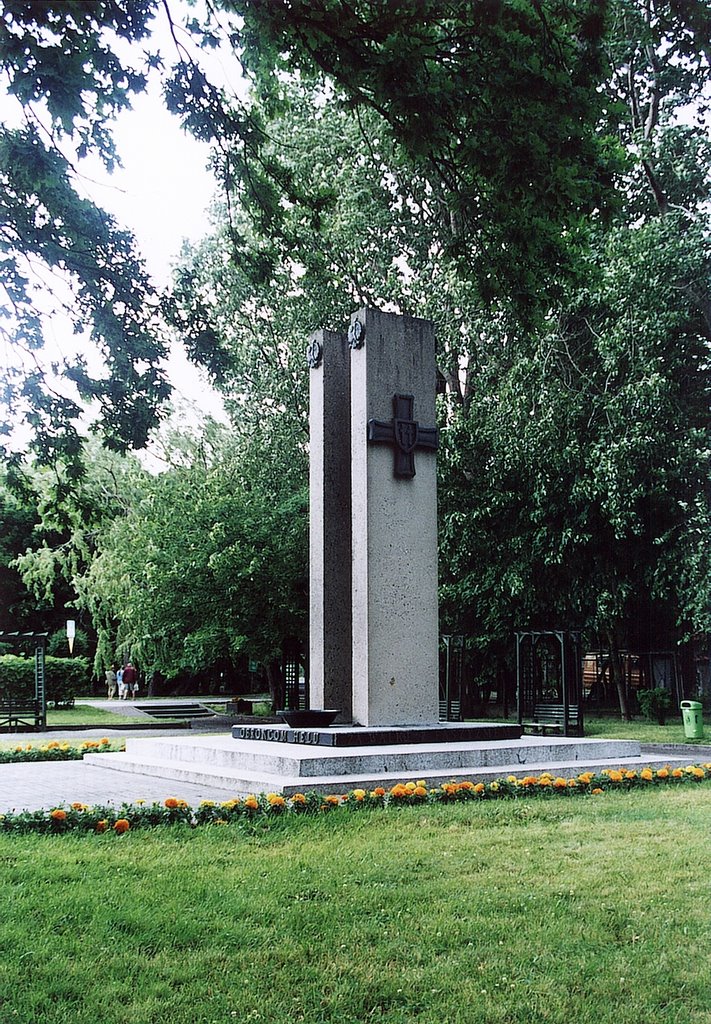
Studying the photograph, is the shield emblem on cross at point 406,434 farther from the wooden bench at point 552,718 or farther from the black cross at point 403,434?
the wooden bench at point 552,718

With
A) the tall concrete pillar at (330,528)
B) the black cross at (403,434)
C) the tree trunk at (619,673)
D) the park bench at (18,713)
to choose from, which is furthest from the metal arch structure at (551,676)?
the park bench at (18,713)

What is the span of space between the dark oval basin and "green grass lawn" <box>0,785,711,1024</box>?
3.85 meters

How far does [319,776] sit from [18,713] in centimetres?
1495

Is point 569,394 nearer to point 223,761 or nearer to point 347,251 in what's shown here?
point 347,251

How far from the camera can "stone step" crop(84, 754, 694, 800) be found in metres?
9.41

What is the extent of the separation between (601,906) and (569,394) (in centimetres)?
1776

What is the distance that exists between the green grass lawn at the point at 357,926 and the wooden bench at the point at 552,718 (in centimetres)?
990

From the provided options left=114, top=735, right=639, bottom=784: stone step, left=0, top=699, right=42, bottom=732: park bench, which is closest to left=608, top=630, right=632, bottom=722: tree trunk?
left=114, top=735, right=639, bottom=784: stone step

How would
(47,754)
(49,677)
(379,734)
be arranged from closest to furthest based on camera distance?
1. (379,734)
2. (47,754)
3. (49,677)

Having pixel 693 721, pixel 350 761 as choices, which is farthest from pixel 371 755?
pixel 693 721

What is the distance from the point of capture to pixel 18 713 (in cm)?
2284

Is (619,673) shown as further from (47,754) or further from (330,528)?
(47,754)

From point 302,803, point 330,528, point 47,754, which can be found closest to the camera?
point 302,803

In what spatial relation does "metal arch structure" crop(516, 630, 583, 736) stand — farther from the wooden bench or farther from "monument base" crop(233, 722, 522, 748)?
"monument base" crop(233, 722, 522, 748)
